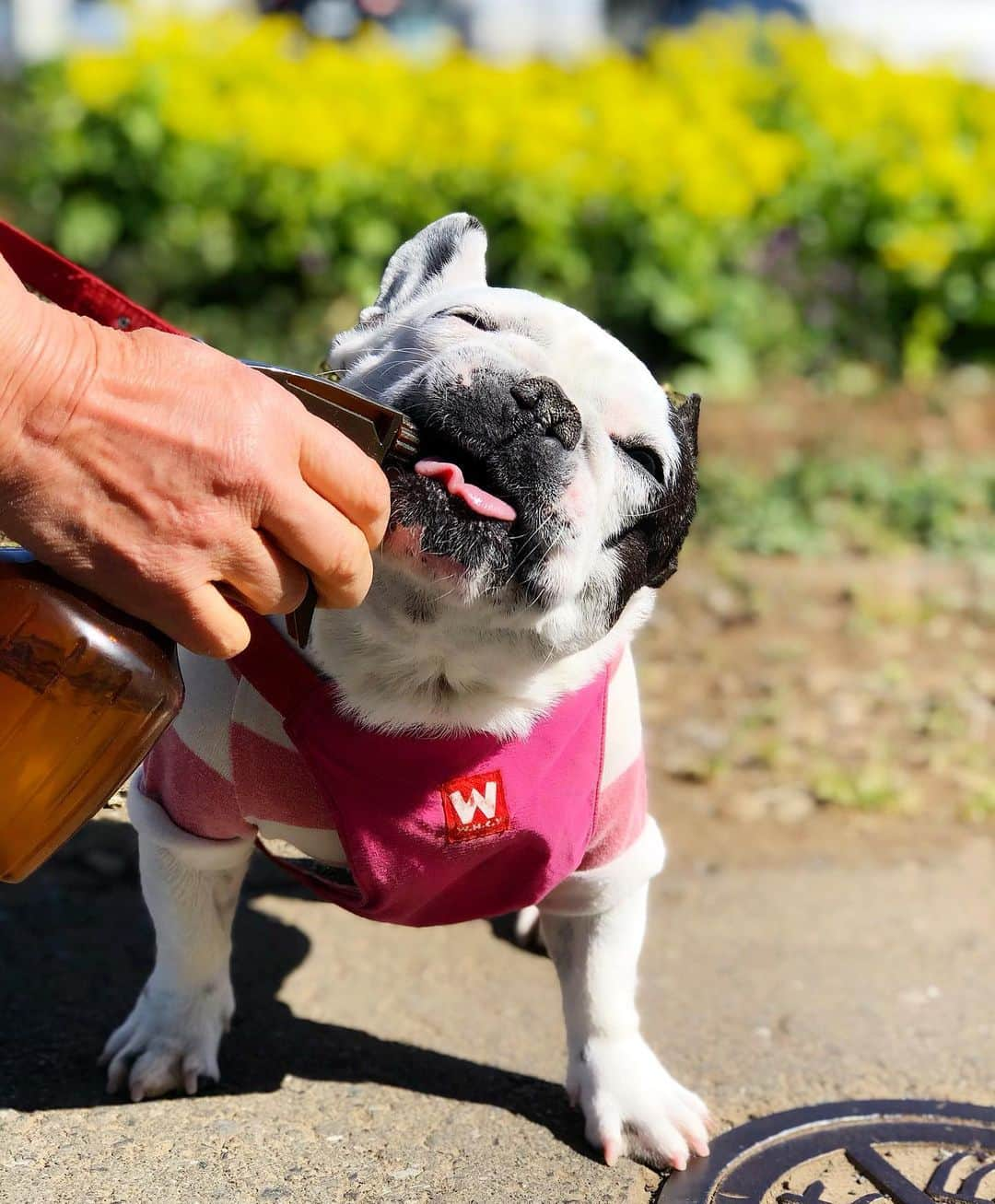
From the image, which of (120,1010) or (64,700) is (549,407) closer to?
(64,700)

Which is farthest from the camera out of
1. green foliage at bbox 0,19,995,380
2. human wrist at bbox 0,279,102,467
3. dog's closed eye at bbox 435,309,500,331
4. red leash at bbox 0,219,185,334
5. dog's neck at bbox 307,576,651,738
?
green foliage at bbox 0,19,995,380

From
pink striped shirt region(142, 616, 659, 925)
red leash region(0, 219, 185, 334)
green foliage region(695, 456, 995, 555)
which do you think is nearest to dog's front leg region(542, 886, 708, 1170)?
pink striped shirt region(142, 616, 659, 925)

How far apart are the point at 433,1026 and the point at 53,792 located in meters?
1.41

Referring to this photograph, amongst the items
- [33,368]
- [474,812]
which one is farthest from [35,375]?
[474,812]

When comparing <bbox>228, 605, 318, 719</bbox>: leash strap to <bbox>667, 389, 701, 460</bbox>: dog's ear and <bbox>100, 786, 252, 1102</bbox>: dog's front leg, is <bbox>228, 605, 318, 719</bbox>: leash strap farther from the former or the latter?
<bbox>667, 389, 701, 460</bbox>: dog's ear

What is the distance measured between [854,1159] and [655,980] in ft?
2.53

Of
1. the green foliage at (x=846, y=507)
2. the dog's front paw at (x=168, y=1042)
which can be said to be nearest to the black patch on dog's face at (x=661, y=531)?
the dog's front paw at (x=168, y=1042)

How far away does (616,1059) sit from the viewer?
2760mm

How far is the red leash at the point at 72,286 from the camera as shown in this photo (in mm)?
2248

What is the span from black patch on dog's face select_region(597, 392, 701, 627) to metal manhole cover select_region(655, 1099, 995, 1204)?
0.99 metres

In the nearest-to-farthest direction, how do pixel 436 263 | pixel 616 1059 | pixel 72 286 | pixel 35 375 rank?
pixel 35 375, pixel 72 286, pixel 616 1059, pixel 436 263

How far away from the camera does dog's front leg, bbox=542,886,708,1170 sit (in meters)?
2.69

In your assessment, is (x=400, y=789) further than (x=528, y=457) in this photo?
Yes

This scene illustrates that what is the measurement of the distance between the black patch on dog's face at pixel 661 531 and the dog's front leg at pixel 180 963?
0.86m
